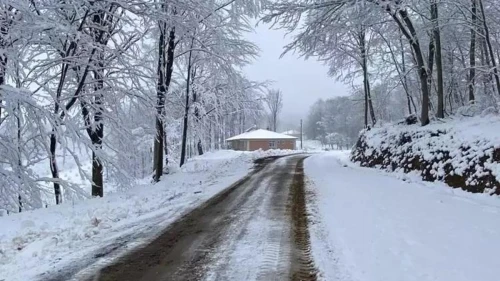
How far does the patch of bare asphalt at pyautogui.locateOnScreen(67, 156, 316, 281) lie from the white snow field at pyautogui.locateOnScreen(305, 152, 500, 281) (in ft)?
0.79

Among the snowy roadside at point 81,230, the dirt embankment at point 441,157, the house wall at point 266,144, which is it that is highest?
the house wall at point 266,144

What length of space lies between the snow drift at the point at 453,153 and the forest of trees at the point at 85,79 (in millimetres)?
7452

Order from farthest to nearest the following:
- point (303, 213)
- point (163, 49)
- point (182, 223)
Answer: point (163, 49) < point (303, 213) < point (182, 223)

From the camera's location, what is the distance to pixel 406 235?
5.49 m

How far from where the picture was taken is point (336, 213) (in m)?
7.22

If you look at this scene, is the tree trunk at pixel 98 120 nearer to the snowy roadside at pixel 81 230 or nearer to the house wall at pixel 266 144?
the snowy roadside at pixel 81 230

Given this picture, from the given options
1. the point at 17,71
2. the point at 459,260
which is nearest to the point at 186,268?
the point at 459,260

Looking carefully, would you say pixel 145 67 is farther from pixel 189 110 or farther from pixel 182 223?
pixel 189 110

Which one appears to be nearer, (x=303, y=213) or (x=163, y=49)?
(x=303, y=213)

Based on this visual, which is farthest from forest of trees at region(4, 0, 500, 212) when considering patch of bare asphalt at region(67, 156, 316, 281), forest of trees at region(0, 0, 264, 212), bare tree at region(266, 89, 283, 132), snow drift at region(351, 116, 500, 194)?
bare tree at region(266, 89, 283, 132)

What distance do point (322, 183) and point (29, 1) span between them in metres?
8.91

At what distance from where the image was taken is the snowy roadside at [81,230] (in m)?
4.75

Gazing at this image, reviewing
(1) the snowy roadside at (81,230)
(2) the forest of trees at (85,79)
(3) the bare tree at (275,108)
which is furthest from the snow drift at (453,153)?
(3) the bare tree at (275,108)

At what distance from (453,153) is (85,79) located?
456 inches
